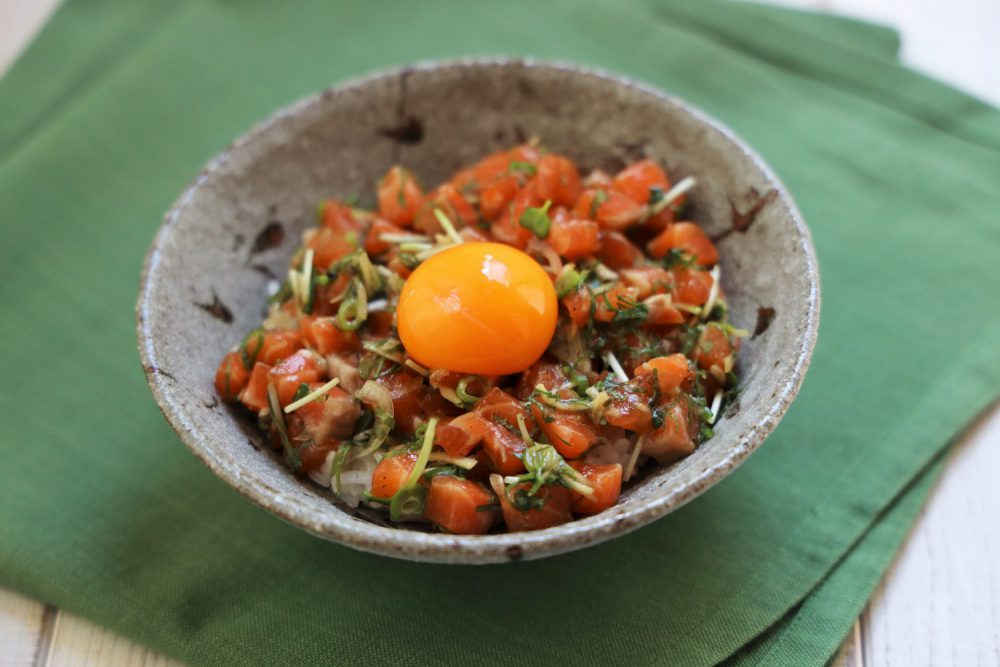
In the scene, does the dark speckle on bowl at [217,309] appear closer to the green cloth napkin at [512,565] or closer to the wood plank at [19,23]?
the green cloth napkin at [512,565]

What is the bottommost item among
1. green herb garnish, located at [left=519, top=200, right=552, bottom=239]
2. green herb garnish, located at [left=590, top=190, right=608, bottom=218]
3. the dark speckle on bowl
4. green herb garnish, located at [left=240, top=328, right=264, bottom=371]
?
green herb garnish, located at [left=240, top=328, right=264, bottom=371]

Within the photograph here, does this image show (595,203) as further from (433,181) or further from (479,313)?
(433,181)

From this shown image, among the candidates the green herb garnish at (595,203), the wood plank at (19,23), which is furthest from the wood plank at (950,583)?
the wood plank at (19,23)

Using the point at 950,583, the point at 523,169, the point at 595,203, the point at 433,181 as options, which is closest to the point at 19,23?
the point at 433,181

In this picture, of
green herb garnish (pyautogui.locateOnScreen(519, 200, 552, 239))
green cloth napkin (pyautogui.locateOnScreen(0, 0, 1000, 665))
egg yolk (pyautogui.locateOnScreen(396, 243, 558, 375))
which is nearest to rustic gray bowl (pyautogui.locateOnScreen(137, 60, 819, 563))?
green cloth napkin (pyautogui.locateOnScreen(0, 0, 1000, 665))

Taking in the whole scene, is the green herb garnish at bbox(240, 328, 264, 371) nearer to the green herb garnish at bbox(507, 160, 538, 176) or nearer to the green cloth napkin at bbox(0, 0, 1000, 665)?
the green cloth napkin at bbox(0, 0, 1000, 665)

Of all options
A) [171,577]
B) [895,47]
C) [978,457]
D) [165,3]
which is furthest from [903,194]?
[165,3]

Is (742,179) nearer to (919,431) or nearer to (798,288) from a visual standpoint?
(798,288)
